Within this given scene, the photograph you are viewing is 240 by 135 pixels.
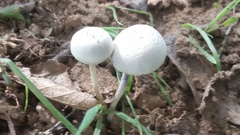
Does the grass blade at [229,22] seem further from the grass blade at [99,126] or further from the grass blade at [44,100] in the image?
the grass blade at [44,100]

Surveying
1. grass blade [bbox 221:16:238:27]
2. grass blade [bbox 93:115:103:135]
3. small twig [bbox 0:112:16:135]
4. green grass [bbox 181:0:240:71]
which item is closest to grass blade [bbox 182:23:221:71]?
green grass [bbox 181:0:240:71]

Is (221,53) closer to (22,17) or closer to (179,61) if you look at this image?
(179,61)

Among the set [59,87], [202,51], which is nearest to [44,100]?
[59,87]

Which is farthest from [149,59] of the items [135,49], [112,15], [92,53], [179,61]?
[112,15]

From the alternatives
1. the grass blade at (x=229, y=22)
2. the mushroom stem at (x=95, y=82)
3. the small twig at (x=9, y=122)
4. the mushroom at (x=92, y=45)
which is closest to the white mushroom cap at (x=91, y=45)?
the mushroom at (x=92, y=45)

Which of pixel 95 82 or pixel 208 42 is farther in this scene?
pixel 208 42

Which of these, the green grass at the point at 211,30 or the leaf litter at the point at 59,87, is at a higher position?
the green grass at the point at 211,30

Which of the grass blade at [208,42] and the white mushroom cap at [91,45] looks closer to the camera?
the white mushroom cap at [91,45]

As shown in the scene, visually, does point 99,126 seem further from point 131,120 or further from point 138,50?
point 138,50
